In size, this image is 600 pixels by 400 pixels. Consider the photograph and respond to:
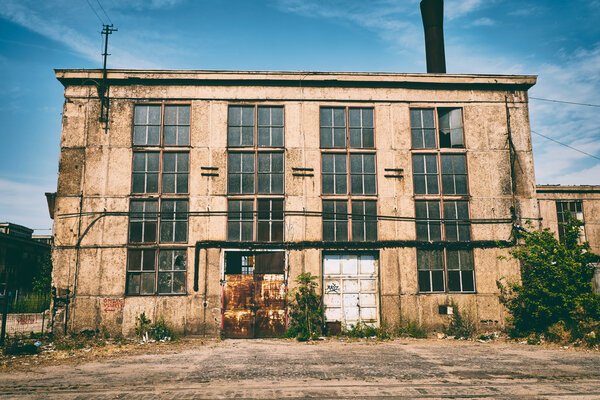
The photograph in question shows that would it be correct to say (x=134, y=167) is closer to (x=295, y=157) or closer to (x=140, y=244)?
(x=140, y=244)

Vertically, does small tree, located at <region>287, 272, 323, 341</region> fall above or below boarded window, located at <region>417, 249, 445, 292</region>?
below

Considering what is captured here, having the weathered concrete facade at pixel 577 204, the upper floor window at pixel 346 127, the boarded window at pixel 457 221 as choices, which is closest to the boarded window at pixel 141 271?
the upper floor window at pixel 346 127

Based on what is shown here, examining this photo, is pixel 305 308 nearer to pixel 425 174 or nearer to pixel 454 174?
pixel 425 174

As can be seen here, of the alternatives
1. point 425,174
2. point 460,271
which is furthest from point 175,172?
point 460,271

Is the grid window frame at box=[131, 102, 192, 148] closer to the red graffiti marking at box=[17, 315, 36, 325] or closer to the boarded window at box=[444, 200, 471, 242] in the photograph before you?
the red graffiti marking at box=[17, 315, 36, 325]

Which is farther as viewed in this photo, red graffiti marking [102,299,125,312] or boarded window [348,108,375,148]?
boarded window [348,108,375,148]

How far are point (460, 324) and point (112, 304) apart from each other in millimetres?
12483

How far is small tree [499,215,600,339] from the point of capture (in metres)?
12.0

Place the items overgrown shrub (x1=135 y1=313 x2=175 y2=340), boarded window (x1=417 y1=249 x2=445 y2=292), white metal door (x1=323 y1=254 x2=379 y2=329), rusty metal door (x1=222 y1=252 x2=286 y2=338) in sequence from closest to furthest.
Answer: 1. overgrown shrub (x1=135 y1=313 x2=175 y2=340)
2. rusty metal door (x1=222 y1=252 x2=286 y2=338)
3. white metal door (x1=323 y1=254 x2=379 y2=329)
4. boarded window (x1=417 y1=249 x2=445 y2=292)

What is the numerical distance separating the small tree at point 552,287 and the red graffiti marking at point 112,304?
45.5 ft

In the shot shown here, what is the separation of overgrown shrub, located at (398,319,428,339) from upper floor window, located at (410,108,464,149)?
22.0 ft

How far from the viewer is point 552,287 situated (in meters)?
12.6

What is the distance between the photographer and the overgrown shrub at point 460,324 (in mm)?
13508

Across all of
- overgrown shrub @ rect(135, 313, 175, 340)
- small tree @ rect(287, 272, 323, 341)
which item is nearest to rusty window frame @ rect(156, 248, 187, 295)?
overgrown shrub @ rect(135, 313, 175, 340)
